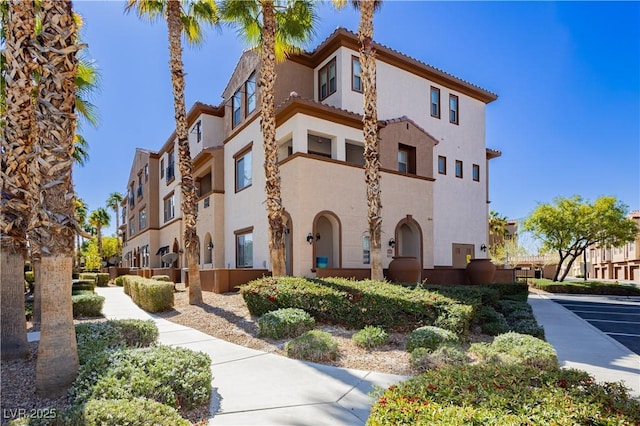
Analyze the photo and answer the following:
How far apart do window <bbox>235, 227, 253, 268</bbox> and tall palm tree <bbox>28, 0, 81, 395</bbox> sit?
13.8 metres

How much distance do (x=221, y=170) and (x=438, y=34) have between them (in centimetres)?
1414

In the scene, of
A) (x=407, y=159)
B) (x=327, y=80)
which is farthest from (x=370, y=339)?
(x=327, y=80)

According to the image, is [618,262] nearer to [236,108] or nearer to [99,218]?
[236,108]

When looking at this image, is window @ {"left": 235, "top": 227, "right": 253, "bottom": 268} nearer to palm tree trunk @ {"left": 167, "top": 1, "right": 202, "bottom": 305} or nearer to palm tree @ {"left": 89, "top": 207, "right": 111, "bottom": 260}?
palm tree trunk @ {"left": 167, "top": 1, "right": 202, "bottom": 305}

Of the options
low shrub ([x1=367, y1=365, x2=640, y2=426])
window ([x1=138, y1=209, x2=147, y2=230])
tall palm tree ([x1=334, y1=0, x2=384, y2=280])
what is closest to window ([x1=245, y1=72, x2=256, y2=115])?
tall palm tree ([x1=334, y1=0, x2=384, y2=280])

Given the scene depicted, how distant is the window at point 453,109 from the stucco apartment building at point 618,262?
106 feet

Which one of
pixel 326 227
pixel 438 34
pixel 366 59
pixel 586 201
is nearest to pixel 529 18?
pixel 438 34

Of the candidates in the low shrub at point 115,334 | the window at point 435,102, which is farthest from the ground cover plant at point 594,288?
the low shrub at point 115,334

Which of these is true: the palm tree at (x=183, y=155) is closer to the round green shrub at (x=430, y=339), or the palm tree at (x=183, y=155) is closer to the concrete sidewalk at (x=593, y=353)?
the round green shrub at (x=430, y=339)

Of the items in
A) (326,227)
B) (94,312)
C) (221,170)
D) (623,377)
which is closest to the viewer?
(623,377)

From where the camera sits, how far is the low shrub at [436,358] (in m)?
6.54

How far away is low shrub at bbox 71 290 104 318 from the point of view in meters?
12.1

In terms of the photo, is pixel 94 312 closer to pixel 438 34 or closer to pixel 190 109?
pixel 438 34

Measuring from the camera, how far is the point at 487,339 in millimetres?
9391
